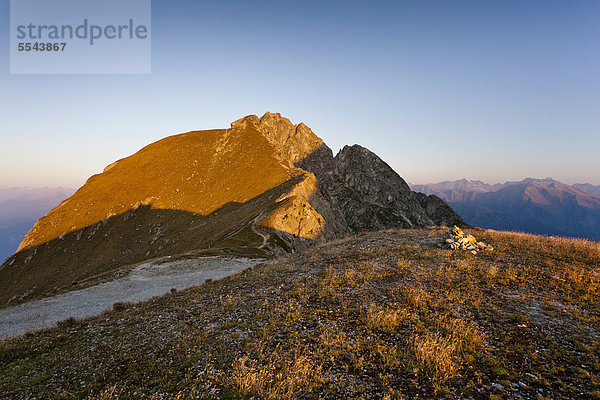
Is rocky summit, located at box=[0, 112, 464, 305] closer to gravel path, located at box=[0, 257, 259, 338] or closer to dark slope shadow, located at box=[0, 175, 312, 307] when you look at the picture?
dark slope shadow, located at box=[0, 175, 312, 307]

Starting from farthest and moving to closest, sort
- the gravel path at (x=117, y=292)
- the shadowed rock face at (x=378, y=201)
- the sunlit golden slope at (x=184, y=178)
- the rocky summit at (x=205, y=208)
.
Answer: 1. the shadowed rock face at (x=378, y=201)
2. the sunlit golden slope at (x=184, y=178)
3. the rocky summit at (x=205, y=208)
4. the gravel path at (x=117, y=292)

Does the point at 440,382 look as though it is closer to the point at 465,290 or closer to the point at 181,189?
the point at 465,290

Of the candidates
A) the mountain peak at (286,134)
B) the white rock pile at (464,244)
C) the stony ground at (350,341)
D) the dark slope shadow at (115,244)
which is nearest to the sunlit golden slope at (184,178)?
the mountain peak at (286,134)

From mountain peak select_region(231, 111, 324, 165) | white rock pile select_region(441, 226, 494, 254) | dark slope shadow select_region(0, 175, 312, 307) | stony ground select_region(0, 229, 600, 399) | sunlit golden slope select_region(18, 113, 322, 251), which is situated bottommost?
dark slope shadow select_region(0, 175, 312, 307)

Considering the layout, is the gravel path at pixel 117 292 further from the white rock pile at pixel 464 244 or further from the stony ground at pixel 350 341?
the white rock pile at pixel 464 244

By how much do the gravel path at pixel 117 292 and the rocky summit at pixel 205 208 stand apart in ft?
27.1

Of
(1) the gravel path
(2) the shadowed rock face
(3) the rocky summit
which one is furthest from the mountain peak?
(1) the gravel path

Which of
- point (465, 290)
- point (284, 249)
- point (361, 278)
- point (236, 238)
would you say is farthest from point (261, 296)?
point (236, 238)

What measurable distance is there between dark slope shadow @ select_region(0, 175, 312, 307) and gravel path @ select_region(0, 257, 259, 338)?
26.1 meters

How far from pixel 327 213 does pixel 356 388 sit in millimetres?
77192

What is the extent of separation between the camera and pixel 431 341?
855 cm

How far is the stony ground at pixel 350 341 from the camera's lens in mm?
7105

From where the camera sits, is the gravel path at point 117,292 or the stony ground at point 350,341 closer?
the stony ground at point 350,341

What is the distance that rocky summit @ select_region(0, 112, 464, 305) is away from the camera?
6381 cm
